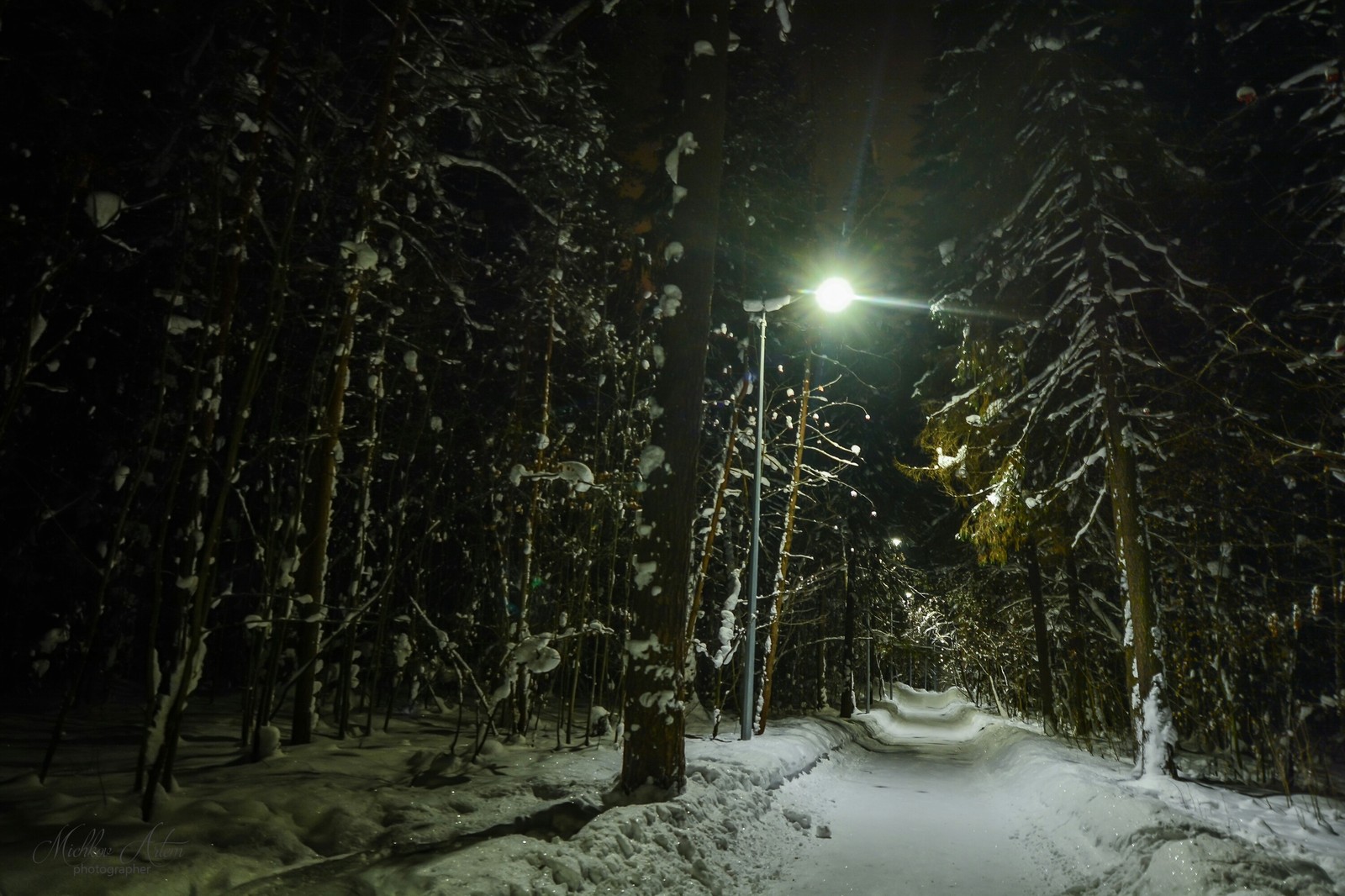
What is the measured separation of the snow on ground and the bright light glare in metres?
6.38

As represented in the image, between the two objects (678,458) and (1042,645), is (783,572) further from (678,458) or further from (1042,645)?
(1042,645)

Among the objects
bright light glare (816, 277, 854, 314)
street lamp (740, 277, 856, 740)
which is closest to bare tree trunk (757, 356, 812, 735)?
street lamp (740, 277, 856, 740)

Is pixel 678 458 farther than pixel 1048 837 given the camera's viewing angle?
No

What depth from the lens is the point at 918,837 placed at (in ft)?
24.0

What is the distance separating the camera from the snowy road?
19.1 feet

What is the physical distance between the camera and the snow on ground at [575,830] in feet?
12.7

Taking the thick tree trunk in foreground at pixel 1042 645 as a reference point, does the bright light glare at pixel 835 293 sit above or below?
above

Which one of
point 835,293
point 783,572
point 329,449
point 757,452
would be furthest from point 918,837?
point 329,449

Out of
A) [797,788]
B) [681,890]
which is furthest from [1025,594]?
[681,890]

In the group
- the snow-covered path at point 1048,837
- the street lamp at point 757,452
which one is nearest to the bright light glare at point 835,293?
the street lamp at point 757,452

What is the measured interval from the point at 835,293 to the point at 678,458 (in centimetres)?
468

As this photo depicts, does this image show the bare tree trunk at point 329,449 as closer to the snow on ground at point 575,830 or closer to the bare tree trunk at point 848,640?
the snow on ground at point 575,830

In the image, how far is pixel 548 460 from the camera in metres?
11.4

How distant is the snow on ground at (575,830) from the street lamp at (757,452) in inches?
58.9
